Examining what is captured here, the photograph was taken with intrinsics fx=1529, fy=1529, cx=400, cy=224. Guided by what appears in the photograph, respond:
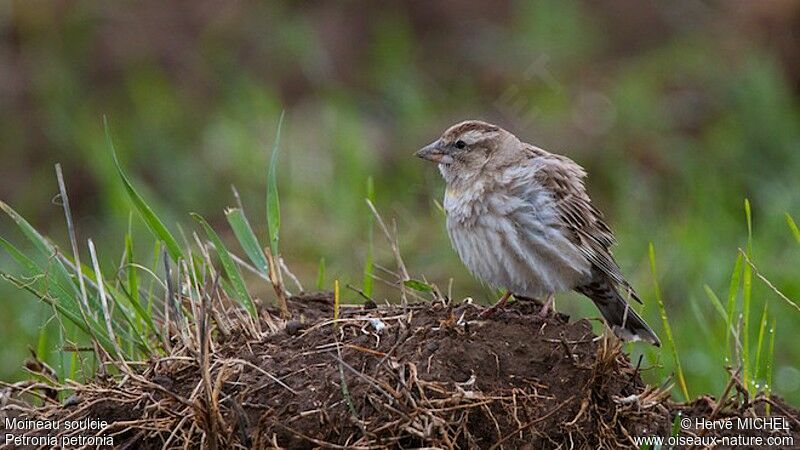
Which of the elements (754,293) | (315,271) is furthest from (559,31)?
(754,293)

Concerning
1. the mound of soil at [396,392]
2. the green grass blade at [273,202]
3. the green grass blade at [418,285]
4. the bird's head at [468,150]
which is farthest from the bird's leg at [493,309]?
the green grass blade at [273,202]

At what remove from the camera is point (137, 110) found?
1270 cm

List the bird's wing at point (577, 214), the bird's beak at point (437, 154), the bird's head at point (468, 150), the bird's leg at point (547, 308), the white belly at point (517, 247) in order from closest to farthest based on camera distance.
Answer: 1. the bird's leg at point (547, 308)
2. the white belly at point (517, 247)
3. the bird's wing at point (577, 214)
4. the bird's head at point (468, 150)
5. the bird's beak at point (437, 154)

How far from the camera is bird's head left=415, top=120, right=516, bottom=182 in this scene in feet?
20.1

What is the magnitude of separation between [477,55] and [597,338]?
366 inches

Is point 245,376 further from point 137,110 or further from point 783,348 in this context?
point 137,110

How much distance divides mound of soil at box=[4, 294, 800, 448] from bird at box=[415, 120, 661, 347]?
845 mm

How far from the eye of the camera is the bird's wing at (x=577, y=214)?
594cm

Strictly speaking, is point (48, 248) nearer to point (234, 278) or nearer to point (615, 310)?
point (234, 278)

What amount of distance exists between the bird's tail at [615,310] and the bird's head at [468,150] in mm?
637

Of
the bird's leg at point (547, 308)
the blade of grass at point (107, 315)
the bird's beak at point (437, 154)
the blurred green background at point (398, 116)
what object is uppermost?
the bird's beak at point (437, 154)

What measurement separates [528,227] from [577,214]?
0.29 m

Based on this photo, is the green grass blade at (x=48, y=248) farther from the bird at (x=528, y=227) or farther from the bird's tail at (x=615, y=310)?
the bird's tail at (x=615, y=310)

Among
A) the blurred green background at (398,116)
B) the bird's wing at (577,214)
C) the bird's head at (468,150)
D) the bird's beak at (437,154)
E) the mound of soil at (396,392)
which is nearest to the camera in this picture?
the mound of soil at (396,392)
